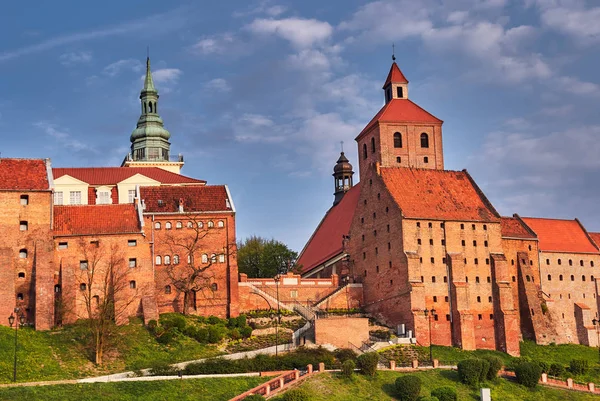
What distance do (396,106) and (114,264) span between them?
3784cm

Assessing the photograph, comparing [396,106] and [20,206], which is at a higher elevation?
[396,106]

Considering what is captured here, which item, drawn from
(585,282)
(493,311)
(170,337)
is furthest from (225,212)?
(585,282)

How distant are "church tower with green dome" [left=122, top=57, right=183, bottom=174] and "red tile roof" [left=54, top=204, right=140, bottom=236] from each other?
26.7 meters

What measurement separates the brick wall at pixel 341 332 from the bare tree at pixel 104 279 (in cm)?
1508

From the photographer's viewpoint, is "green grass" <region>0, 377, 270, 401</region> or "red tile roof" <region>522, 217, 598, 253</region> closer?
"green grass" <region>0, 377, 270, 401</region>

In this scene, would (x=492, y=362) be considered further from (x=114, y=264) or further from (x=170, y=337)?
(x=114, y=264)

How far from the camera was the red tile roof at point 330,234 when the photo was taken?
10581 centimetres

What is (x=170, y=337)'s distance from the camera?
255 ft

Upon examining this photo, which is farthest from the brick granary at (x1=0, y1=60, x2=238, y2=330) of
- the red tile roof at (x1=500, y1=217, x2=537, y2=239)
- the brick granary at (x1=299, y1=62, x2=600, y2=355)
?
the red tile roof at (x1=500, y1=217, x2=537, y2=239)

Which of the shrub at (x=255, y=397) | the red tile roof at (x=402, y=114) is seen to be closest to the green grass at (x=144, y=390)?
the shrub at (x=255, y=397)

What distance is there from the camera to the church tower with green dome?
114m

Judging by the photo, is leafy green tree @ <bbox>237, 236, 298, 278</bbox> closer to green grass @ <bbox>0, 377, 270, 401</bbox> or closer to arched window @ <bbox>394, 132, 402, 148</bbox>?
arched window @ <bbox>394, 132, 402, 148</bbox>

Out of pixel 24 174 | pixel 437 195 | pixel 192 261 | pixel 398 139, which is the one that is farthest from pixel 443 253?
pixel 24 174

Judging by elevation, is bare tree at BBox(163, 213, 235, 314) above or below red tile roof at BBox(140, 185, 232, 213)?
below
